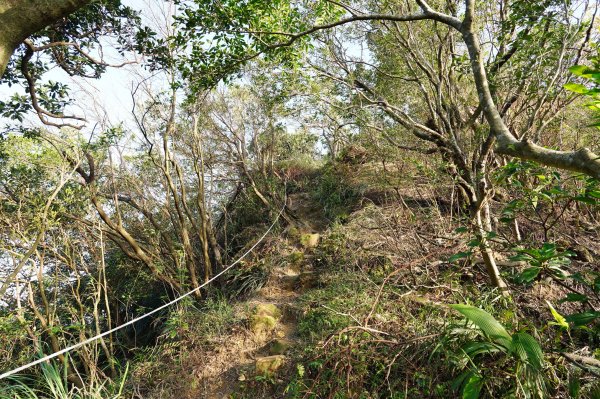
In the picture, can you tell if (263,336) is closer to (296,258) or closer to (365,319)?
(296,258)

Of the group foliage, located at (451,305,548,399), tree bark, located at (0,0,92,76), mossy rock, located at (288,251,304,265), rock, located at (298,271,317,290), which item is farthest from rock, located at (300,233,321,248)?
tree bark, located at (0,0,92,76)

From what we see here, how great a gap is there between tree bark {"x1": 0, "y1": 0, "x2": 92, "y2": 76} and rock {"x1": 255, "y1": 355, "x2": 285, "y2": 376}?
3.62 metres

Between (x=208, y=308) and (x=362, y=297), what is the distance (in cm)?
268

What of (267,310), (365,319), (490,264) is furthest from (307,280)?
(490,264)

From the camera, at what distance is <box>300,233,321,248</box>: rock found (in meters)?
7.11

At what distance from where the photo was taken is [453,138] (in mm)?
4359

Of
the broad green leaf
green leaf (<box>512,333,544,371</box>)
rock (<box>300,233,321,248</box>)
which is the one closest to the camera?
green leaf (<box>512,333,544,371</box>)

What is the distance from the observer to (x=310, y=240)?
7.19 meters

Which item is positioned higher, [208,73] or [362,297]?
[208,73]

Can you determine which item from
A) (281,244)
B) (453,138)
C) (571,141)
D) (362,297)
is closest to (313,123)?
(281,244)

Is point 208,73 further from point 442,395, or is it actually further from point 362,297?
point 442,395

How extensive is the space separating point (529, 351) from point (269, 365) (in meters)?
2.74

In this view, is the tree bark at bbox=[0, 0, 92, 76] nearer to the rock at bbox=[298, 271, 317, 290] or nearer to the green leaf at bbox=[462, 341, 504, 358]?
the green leaf at bbox=[462, 341, 504, 358]

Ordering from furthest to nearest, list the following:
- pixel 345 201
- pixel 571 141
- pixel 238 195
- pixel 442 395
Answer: pixel 238 195, pixel 345 201, pixel 571 141, pixel 442 395
